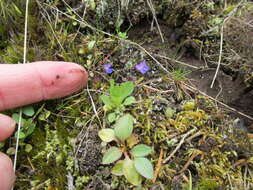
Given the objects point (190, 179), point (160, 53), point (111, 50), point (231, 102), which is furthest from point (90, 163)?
point (231, 102)

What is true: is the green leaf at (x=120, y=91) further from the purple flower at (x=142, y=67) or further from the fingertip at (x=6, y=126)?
the fingertip at (x=6, y=126)

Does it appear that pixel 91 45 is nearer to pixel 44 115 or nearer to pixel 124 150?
pixel 44 115

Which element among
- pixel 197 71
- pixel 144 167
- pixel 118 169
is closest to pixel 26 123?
pixel 118 169

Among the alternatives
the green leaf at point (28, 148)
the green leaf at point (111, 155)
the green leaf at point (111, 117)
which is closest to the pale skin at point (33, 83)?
the green leaf at point (28, 148)

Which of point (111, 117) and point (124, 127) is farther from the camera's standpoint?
point (111, 117)

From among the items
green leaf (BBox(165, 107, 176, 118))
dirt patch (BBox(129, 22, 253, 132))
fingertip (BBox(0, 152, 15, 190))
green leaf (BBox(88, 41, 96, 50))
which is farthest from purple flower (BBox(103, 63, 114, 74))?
fingertip (BBox(0, 152, 15, 190))

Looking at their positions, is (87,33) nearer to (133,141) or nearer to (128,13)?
(128,13)

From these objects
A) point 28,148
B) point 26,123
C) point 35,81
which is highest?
point 35,81
